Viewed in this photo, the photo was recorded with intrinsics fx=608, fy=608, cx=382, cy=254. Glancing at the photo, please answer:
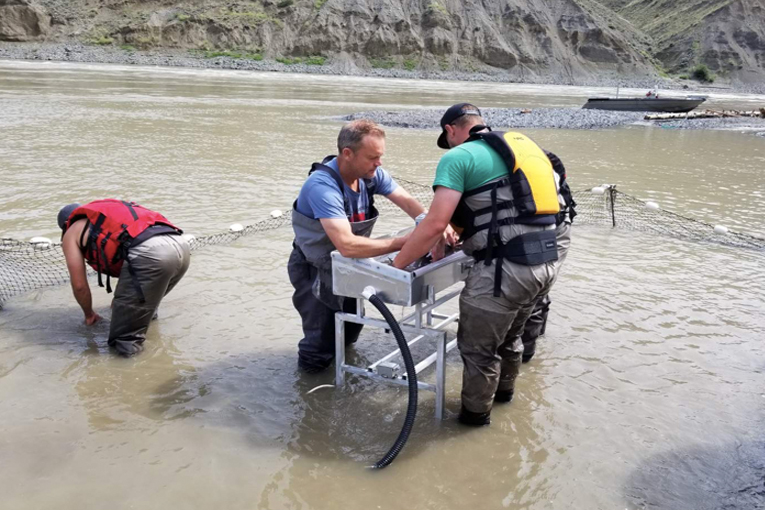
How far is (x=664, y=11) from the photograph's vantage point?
357ft

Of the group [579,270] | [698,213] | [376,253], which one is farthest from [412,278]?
[698,213]

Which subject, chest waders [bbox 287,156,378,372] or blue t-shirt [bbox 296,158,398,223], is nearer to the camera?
blue t-shirt [bbox 296,158,398,223]

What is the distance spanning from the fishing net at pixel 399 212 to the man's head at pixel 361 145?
4.05 meters

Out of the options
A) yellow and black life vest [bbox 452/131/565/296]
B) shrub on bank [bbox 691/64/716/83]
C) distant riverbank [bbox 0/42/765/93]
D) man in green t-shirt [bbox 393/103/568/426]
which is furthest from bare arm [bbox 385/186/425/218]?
shrub on bank [bbox 691/64/716/83]

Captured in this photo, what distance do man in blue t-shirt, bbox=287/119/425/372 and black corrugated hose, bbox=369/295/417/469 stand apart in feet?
1.40

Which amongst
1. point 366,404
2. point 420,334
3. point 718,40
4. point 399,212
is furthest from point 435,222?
point 718,40

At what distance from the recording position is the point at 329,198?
390 cm

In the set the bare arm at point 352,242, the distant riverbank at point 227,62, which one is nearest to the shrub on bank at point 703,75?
the distant riverbank at point 227,62

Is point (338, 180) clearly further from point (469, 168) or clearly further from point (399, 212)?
point (399, 212)

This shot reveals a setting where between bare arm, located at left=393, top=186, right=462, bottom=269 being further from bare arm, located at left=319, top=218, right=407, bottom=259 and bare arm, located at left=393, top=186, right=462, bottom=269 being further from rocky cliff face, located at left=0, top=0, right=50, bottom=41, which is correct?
rocky cliff face, located at left=0, top=0, right=50, bottom=41

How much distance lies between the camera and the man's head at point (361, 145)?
3.89 m

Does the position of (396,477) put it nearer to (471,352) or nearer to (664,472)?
(471,352)

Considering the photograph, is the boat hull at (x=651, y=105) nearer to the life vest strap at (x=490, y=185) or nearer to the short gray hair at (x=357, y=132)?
the short gray hair at (x=357, y=132)

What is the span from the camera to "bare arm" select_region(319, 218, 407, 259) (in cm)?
376
